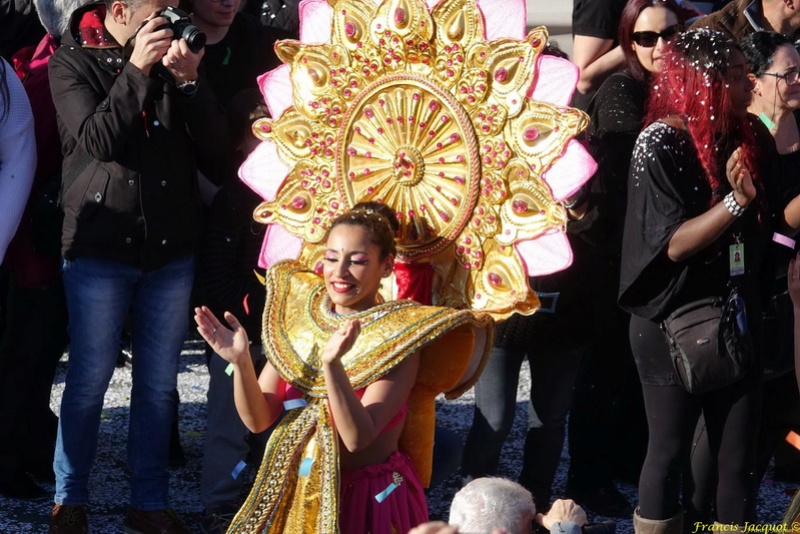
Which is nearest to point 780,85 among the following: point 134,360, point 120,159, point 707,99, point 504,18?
point 707,99

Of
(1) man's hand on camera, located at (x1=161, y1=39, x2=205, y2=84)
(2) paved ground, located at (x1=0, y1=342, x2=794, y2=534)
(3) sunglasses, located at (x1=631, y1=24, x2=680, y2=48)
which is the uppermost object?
(3) sunglasses, located at (x1=631, y1=24, x2=680, y2=48)

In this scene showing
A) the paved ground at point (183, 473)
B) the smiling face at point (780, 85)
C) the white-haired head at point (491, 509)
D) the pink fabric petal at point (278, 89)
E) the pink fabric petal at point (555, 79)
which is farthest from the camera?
the paved ground at point (183, 473)

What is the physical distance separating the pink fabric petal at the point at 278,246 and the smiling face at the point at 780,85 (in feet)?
5.63

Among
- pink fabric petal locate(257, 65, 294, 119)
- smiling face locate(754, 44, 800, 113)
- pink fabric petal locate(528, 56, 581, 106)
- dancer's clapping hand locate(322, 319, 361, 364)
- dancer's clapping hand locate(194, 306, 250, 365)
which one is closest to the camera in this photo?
dancer's clapping hand locate(322, 319, 361, 364)

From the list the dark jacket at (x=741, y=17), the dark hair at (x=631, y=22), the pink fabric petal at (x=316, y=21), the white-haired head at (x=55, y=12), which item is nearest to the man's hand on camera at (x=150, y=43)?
the pink fabric petal at (x=316, y=21)

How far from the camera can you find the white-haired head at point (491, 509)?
271 centimetres

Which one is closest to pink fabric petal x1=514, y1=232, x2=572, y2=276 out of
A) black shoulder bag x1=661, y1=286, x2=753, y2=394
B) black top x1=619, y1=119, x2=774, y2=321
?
black top x1=619, y1=119, x2=774, y2=321

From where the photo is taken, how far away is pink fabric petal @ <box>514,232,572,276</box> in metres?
3.30

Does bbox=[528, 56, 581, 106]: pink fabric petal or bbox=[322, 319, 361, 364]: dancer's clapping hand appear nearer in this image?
bbox=[322, 319, 361, 364]: dancer's clapping hand

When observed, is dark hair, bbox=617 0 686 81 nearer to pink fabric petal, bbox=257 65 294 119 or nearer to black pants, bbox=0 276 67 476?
pink fabric petal, bbox=257 65 294 119

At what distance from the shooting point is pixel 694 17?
543 centimetres

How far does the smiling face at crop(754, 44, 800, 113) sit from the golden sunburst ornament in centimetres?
129

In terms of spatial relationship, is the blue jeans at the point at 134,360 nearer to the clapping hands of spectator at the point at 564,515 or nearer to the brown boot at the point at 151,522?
the brown boot at the point at 151,522

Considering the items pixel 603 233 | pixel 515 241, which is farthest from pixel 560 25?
pixel 515 241
